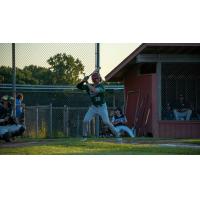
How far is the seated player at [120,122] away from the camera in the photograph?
16.1 m

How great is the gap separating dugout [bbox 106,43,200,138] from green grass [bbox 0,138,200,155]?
2.72 meters

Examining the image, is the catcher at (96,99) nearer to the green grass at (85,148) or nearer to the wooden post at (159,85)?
the green grass at (85,148)

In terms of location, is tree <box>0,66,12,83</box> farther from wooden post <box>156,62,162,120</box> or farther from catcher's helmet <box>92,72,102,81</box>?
wooden post <box>156,62,162,120</box>

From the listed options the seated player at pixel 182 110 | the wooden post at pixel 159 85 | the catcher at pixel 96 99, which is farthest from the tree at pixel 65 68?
the seated player at pixel 182 110

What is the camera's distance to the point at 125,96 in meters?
17.9

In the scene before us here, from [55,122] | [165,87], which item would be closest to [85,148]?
[55,122]

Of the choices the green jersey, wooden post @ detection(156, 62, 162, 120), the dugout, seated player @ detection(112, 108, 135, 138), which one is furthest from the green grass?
wooden post @ detection(156, 62, 162, 120)

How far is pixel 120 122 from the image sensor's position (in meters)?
16.3

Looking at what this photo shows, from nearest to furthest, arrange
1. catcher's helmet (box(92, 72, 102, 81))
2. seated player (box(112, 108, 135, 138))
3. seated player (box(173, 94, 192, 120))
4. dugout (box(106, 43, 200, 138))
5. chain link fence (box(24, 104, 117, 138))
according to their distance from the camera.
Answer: catcher's helmet (box(92, 72, 102, 81)) → chain link fence (box(24, 104, 117, 138)) → seated player (box(112, 108, 135, 138)) → dugout (box(106, 43, 200, 138)) → seated player (box(173, 94, 192, 120))

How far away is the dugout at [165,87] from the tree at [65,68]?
1181mm

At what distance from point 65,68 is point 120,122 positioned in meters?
2.02

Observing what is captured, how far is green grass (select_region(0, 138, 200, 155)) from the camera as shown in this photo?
12.4 metres

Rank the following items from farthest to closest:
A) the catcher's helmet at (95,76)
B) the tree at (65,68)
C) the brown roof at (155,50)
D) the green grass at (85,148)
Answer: the brown roof at (155,50) < the tree at (65,68) < the catcher's helmet at (95,76) < the green grass at (85,148)

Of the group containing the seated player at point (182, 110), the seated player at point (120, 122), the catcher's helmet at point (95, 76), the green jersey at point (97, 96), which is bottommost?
the seated player at point (120, 122)
